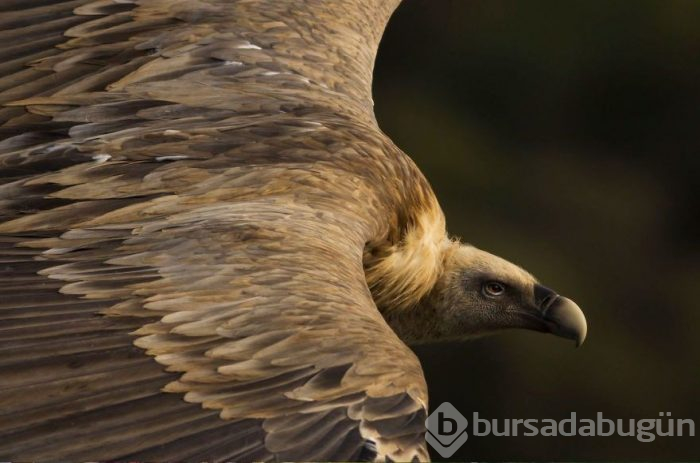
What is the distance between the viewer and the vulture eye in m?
6.33

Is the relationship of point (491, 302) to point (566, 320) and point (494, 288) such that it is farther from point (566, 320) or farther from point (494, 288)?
point (566, 320)

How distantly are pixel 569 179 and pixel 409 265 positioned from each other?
10.7 meters

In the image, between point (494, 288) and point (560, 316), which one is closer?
point (560, 316)

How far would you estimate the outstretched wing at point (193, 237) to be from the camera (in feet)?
11.8

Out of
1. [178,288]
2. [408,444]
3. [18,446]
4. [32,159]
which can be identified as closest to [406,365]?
[408,444]

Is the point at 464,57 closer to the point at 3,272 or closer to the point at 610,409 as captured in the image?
the point at 610,409

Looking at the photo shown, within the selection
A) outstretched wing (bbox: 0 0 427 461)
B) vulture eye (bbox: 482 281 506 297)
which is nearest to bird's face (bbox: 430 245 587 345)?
vulture eye (bbox: 482 281 506 297)

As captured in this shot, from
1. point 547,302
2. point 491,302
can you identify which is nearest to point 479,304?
point 491,302

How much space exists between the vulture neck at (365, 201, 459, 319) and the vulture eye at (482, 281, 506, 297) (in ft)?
0.98

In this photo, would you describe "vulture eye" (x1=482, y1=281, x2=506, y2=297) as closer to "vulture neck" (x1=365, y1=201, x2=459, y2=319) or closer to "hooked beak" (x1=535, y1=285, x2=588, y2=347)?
"hooked beak" (x1=535, y1=285, x2=588, y2=347)

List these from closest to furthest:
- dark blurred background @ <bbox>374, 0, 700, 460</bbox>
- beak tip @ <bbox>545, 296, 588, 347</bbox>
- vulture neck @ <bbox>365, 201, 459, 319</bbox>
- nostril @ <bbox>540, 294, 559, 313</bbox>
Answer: vulture neck @ <bbox>365, 201, 459, 319</bbox>, beak tip @ <bbox>545, 296, 588, 347</bbox>, nostril @ <bbox>540, 294, 559, 313</bbox>, dark blurred background @ <bbox>374, 0, 700, 460</bbox>

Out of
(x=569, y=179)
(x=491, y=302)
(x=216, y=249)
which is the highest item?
(x=216, y=249)

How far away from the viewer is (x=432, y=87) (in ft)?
55.1

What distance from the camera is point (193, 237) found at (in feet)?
14.0
